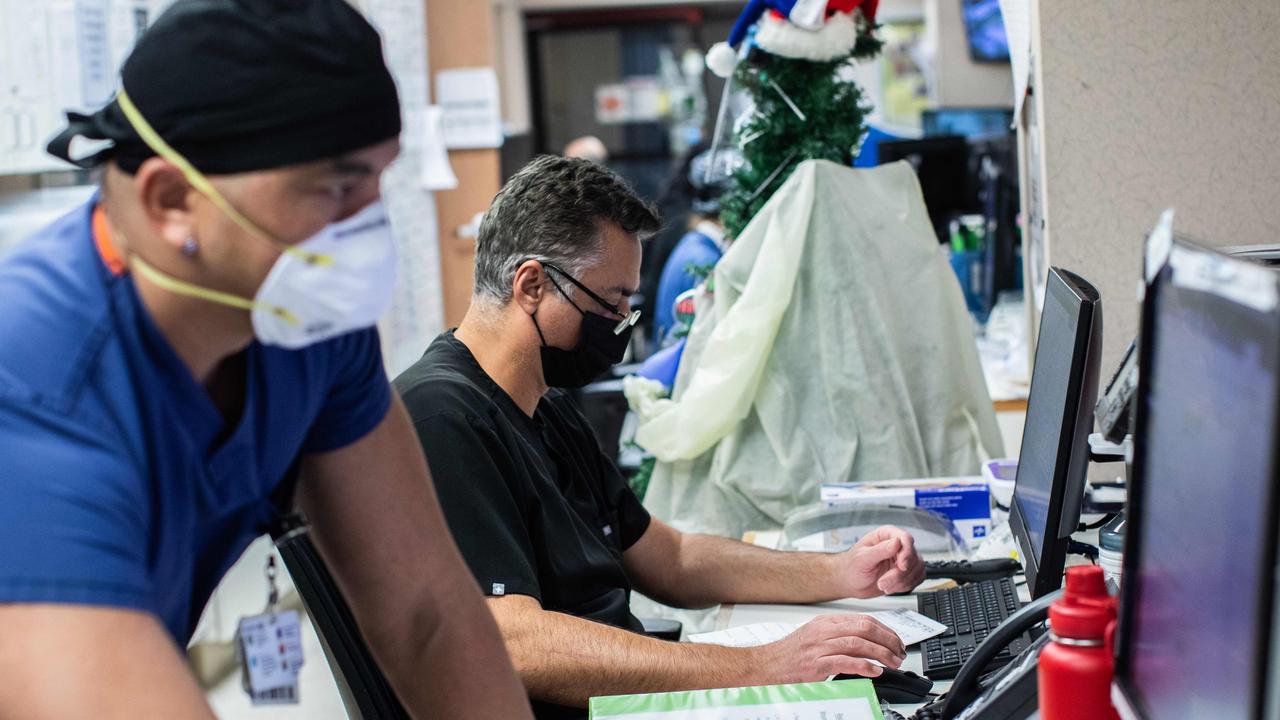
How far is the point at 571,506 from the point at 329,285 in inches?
39.0

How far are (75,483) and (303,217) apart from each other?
0.81ft

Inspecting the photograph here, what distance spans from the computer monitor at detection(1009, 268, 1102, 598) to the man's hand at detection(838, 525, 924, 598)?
307 mm

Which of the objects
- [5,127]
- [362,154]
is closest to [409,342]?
[5,127]

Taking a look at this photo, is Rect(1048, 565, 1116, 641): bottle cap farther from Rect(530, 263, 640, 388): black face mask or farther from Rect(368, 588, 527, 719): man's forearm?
Rect(530, 263, 640, 388): black face mask

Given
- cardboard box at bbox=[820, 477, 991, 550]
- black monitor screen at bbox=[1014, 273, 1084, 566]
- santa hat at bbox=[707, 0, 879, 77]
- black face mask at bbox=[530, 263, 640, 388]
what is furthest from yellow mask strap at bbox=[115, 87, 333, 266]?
santa hat at bbox=[707, 0, 879, 77]

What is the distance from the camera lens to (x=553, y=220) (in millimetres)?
1886

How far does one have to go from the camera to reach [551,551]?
1.76 metres

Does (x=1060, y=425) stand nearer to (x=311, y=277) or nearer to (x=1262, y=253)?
(x=1262, y=253)

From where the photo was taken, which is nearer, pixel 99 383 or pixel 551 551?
pixel 99 383

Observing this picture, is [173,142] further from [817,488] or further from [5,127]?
[5,127]

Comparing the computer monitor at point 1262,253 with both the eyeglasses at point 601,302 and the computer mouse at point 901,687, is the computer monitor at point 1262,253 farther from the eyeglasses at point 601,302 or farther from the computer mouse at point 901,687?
the eyeglasses at point 601,302

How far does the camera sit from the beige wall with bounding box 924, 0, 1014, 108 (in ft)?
15.5

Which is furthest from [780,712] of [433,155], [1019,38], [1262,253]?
[433,155]

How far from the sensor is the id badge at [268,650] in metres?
1.44
